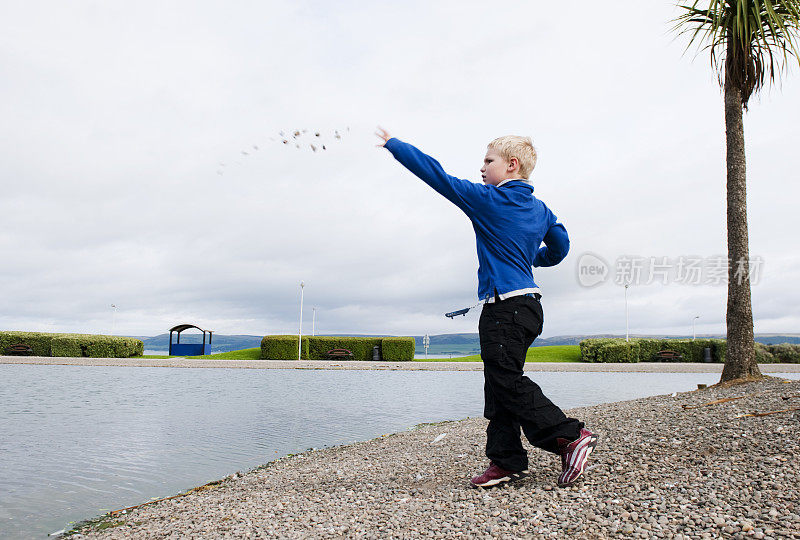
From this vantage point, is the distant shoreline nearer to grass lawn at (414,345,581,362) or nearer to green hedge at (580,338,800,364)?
green hedge at (580,338,800,364)

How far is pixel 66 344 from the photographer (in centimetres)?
2511

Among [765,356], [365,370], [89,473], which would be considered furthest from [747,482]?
[765,356]

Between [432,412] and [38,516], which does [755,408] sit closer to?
[432,412]

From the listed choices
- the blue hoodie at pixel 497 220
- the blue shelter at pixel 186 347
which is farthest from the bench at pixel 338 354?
the blue hoodie at pixel 497 220

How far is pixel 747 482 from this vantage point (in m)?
3.05

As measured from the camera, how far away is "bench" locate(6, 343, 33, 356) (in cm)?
2511

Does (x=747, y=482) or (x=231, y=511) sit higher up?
(x=747, y=482)

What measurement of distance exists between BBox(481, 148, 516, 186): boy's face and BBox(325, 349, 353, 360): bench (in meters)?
23.3

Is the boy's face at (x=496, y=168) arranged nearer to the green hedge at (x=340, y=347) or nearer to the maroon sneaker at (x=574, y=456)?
the maroon sneaker at (x=574, y=456)

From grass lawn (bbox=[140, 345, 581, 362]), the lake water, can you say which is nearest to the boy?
the lake water

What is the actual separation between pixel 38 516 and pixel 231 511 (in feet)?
5.83

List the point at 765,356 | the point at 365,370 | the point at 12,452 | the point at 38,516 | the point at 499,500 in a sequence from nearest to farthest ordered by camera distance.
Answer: the point at 499,500, the point at 38,516, the point at 12,452, the point at 365,370, the point at 765,356

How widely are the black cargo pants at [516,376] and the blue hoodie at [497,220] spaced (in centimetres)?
11

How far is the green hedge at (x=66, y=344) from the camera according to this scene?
25.1 metres
